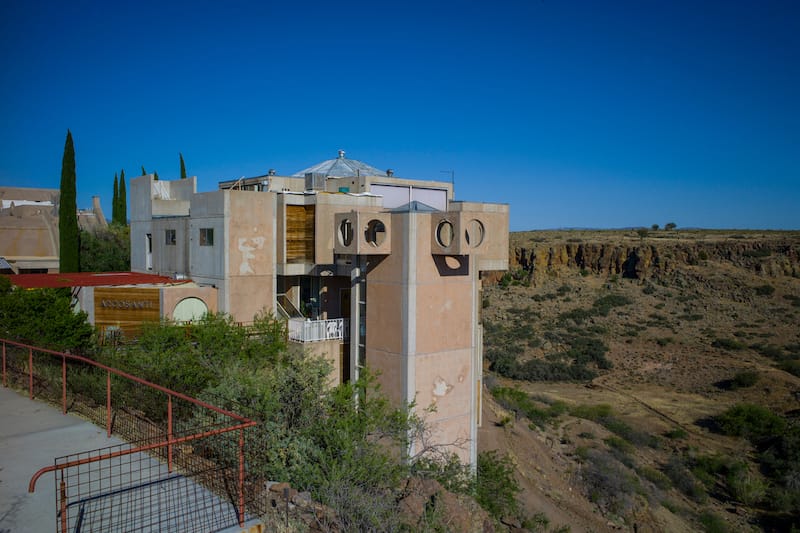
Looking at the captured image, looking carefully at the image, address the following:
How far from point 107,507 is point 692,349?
42.7 meters

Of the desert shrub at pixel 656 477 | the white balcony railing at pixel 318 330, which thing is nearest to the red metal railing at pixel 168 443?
the white balcony railing at pixel 318 330

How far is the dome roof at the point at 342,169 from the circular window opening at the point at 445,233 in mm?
8828

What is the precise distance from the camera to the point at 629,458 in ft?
83.7

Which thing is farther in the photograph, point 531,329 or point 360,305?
point 531,329

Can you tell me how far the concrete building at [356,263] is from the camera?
1547 centimetres

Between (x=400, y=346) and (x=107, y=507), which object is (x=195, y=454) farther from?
(x=400, y=346)

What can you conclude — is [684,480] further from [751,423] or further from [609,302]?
[609,302]

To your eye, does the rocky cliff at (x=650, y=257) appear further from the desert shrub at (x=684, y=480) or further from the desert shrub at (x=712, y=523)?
the desert shrub at (x=712, y=523)

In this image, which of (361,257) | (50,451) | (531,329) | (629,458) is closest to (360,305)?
(361,257)

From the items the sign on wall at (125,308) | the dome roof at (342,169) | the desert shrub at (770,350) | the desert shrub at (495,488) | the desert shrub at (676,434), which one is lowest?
the desert shrub at (676,434)

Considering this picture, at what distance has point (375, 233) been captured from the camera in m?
15.8

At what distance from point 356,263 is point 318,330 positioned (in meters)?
2.61

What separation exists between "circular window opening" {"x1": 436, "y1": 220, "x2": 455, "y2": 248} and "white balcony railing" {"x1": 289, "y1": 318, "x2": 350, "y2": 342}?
4.70 meters

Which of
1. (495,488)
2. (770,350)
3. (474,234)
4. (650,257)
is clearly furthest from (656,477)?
(650,257)
